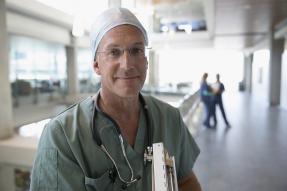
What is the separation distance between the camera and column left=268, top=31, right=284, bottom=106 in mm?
12305

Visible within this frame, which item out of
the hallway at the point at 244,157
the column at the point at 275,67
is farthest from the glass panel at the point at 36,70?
the column at the point at 275,67

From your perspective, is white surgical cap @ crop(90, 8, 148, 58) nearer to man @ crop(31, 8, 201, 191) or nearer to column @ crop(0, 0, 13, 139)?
man @ crop(31, 8, 201, 191)

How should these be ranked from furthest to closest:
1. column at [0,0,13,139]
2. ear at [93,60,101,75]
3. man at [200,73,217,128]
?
man at [200,73,217,128] → column at [0,0,13,139] → ear at [93,60,101,75]

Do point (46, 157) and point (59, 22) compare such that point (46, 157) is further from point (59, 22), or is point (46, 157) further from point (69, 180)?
point (59, 22)

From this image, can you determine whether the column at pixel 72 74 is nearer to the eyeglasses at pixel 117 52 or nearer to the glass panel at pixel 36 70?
the glass panel at pixel 36 70

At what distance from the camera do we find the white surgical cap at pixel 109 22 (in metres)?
1.08

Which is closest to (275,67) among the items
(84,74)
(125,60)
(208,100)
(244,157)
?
(208,100)

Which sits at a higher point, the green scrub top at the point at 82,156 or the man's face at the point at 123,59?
the man's face at the point at 123,59

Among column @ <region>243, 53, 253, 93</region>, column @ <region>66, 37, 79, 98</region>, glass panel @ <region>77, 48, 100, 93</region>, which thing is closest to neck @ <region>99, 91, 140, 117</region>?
column @ <region>66, 37, 79, 98</region>

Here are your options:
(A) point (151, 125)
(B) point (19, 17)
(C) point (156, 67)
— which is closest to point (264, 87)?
(C) point (156, 67)

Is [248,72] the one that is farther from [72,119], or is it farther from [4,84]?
A: [72,119]

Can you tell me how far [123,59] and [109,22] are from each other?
16 centimetres

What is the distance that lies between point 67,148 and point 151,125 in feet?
1.33

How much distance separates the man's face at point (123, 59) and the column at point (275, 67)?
12.6 metres
